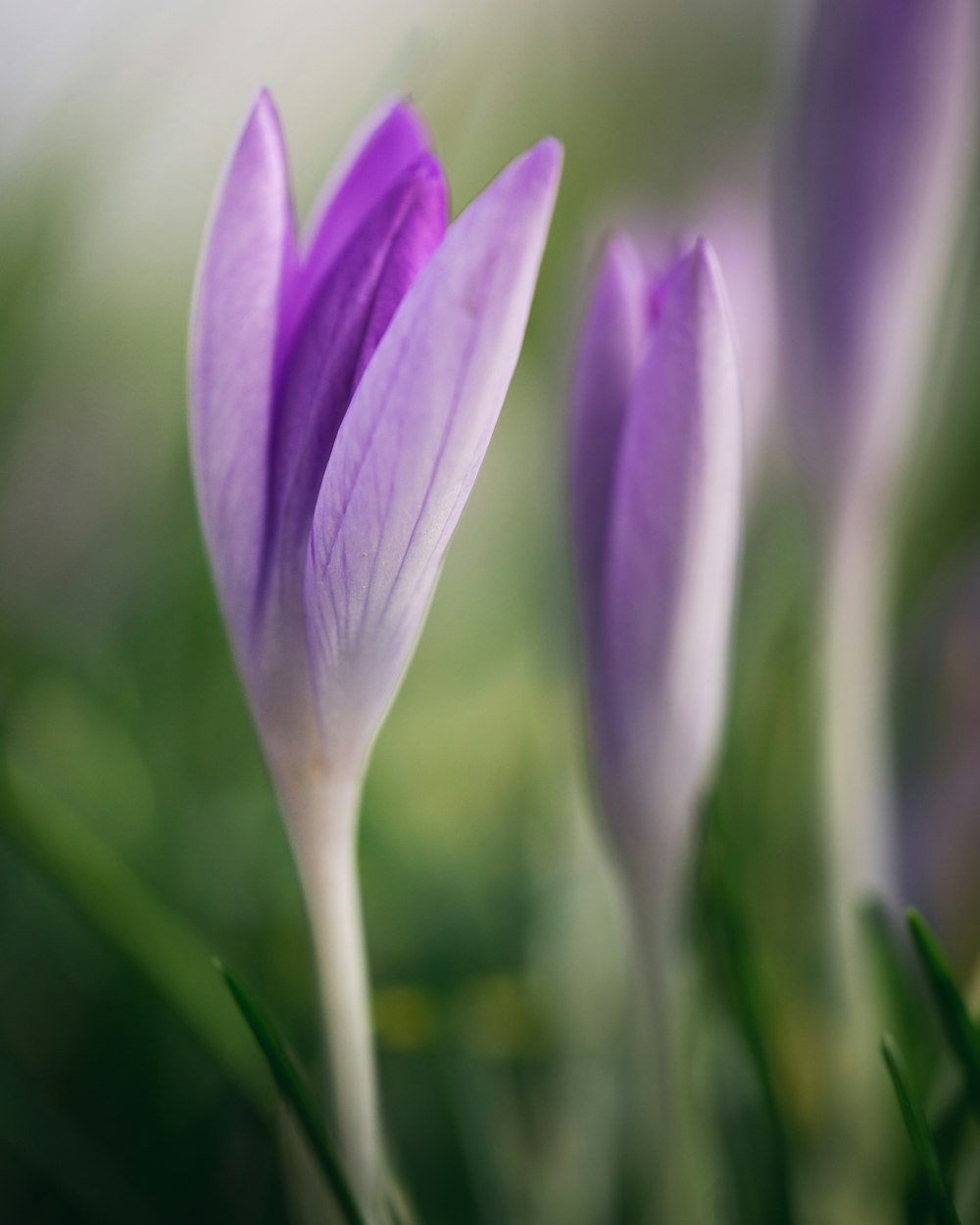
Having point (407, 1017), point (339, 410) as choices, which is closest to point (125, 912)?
point (407, 1017)

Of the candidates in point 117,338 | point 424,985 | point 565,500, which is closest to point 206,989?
point 424,985

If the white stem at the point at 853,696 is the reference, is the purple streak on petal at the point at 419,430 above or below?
above

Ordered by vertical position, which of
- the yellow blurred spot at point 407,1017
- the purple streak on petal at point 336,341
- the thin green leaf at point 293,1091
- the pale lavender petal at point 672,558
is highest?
the purple streak on petal at point 336,341

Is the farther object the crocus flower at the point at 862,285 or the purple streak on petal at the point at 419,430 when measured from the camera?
the crocus flower at the point at 862,285

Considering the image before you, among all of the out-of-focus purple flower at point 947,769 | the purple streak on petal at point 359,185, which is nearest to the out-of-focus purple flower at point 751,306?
the out-of-focus purple flower at point 947,769

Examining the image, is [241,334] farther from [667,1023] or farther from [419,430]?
[667,1023]

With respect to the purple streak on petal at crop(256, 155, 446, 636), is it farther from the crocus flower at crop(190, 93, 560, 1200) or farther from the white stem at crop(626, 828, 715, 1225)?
the white stem at crop(626, 828, 715, 1225)

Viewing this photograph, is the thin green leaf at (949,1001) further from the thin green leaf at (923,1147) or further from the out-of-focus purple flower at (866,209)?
the out-of-focus purple flower at (866,209)
